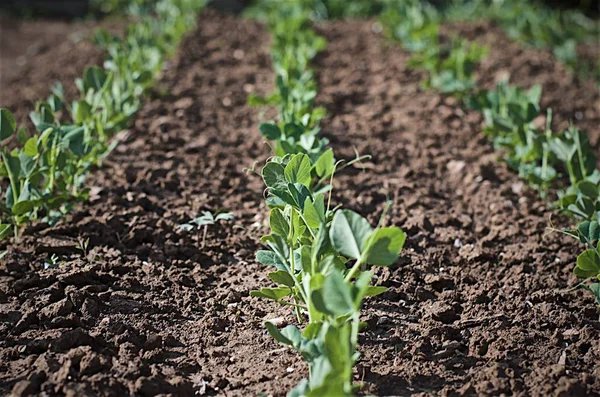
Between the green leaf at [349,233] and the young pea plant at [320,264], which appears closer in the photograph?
the young pea plant at [320,264]

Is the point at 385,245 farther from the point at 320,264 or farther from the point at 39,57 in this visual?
the point at 39,57

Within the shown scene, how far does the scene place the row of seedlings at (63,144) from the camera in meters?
2.42

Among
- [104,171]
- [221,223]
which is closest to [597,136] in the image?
[221,223]

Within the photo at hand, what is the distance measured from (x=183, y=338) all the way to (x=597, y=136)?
2.69m

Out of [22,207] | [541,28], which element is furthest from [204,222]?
[541,28]

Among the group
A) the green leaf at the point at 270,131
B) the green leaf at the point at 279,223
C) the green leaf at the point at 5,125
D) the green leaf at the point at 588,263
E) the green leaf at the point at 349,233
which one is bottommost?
the green leaf at the point at 588,263

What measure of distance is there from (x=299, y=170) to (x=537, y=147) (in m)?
1.34

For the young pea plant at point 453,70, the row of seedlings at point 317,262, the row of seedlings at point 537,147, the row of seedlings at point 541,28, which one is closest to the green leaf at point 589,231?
the row of seedlings at point 537,147

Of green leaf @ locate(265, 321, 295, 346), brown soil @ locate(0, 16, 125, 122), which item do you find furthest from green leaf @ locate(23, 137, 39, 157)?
brown soil @ locate(0, 16, 125, 122)

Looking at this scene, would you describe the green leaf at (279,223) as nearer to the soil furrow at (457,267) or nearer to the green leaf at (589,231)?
the soil furrow at (457,267)

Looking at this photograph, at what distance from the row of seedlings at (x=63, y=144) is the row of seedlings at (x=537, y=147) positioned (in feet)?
5.29

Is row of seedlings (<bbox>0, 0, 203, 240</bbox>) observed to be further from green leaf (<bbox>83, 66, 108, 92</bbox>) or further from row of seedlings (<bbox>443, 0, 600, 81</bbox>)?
row of seedlings (<bbox>443, 0, 600, 81</bbox>)

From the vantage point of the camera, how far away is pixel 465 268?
2424mm

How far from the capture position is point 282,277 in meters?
1.90
